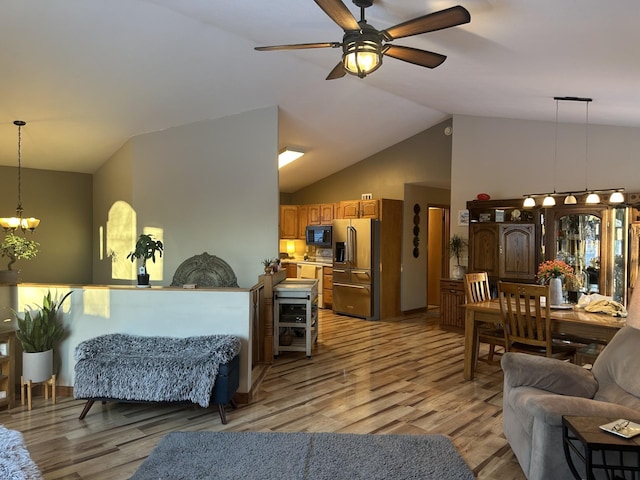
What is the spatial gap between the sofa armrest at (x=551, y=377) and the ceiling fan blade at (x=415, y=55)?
2.03m

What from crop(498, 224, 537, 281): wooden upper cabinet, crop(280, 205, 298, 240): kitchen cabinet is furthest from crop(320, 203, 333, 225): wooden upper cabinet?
crop(498, 224, 537, 281): wooden upper cabinet

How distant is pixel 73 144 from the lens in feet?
19.7

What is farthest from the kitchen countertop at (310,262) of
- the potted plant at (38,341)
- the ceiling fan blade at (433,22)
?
the ceiling fan blade at (433,22)

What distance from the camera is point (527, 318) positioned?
3.71 m

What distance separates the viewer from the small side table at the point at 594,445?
1.80 metres

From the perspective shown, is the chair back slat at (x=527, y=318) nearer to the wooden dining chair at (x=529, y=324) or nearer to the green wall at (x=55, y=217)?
the wooden dining chair at (x=529, y=324)

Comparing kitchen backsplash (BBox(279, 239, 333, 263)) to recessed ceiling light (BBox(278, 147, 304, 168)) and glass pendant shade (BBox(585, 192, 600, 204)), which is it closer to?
recessed ceiling light (BBox(278, 147, 304, 168))

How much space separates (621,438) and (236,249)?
467cm

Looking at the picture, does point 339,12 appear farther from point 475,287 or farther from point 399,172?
point 399,172

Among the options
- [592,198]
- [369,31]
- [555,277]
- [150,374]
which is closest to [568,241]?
[592,198]

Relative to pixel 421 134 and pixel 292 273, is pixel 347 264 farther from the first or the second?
pixel 421 134

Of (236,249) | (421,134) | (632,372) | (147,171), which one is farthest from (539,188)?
(147,171)

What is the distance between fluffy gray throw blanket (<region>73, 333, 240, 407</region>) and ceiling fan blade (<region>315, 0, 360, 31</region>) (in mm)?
2318

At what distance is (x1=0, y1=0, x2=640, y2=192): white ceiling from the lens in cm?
288
